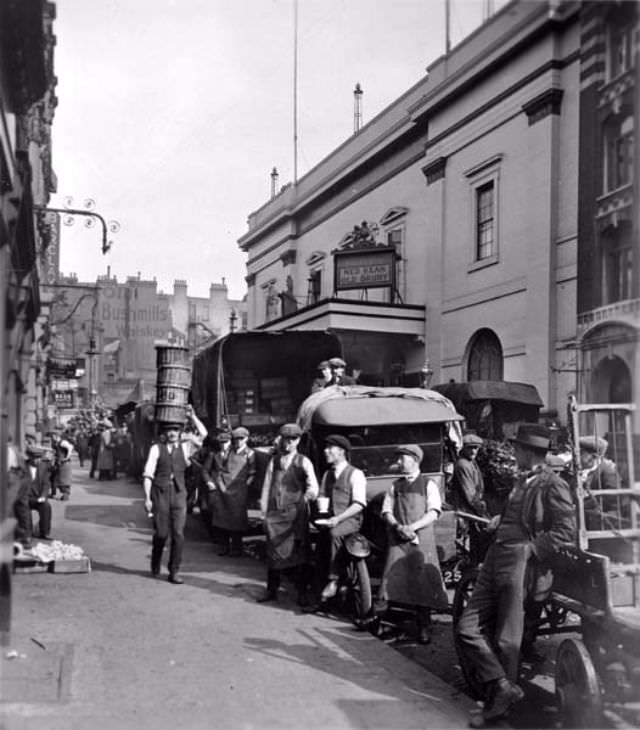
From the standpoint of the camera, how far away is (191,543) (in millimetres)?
12289

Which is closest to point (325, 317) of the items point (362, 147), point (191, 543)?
point (362, 147)

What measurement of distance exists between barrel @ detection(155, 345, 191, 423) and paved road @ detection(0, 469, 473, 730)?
6.55 ft

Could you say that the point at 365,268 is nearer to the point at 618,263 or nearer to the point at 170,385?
the point at 170,385

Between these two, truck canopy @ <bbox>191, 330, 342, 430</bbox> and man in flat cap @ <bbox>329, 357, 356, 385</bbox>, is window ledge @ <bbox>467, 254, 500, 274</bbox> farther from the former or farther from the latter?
man in flat cap @ <bbox>329, 357, 356, 385</bbox>

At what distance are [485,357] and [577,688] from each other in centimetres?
1468

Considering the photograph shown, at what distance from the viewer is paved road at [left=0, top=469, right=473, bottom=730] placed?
4.84 m

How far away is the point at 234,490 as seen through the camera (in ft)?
36.7

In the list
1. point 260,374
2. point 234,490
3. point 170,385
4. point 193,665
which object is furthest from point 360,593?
point 260,374

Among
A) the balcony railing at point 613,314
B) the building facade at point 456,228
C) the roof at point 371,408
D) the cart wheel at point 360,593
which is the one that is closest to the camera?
the balcony railing at point 613,314

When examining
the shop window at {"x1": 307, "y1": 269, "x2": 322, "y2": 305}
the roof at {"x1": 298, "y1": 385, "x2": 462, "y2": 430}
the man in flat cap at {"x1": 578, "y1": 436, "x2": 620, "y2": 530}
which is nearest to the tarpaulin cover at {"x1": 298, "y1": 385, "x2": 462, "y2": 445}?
the roof at {"x1": 298, "y1": 385, "x2": 462, "y2": 430}

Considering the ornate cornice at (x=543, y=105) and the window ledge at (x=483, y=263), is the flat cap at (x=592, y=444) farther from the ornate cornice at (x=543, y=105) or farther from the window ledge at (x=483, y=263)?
the window ledge at (x=483, y=263)

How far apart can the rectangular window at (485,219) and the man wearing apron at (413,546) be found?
43.4 feet

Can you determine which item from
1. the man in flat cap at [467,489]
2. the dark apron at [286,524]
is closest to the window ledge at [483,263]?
the man in flat cap at [467,489]

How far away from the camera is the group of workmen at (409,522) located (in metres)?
5.00
